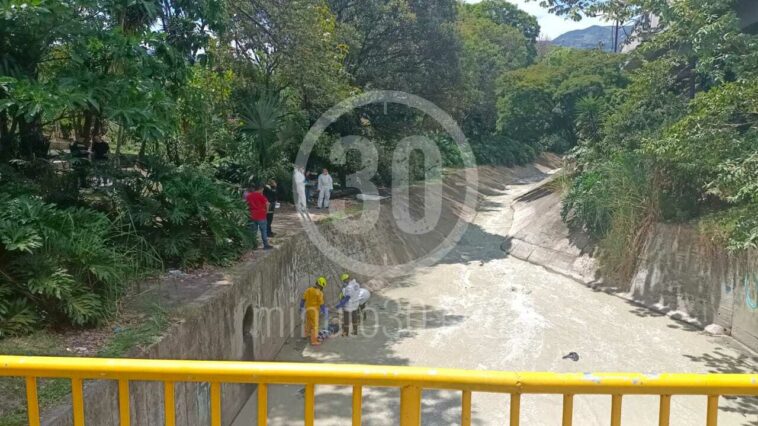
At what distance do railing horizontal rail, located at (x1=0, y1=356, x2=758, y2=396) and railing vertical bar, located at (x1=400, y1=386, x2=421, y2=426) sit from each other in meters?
0.04

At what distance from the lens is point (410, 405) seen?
2373 mm

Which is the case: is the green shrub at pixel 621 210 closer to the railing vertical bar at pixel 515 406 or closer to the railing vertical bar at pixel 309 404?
the railing vertical bar at pixel 515 406

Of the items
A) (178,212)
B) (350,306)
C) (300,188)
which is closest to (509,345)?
(350,306)

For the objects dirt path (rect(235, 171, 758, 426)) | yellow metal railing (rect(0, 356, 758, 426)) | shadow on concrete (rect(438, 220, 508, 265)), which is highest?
yellow metal railing (rect(0, 356, 758, 426))

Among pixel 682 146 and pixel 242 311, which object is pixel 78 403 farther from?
pixel 682 146

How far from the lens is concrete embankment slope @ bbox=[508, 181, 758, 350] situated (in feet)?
38.6

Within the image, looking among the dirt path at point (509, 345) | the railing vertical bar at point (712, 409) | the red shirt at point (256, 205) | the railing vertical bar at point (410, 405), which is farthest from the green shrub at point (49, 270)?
the railing vertical bar at point (712, 409)

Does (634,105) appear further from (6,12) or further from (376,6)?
(6,12)

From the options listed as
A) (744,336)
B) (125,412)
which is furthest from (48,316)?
(744,336)

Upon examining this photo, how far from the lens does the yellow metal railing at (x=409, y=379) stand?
2.29 meters

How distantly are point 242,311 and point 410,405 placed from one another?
7080mm

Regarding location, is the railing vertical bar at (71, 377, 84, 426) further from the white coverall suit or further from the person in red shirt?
the white coverall suit

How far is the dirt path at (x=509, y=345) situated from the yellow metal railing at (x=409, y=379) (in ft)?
20.0

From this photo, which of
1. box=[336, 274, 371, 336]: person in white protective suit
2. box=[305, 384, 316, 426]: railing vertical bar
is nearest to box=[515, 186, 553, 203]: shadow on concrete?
box=[336, 274, 371, 336]: person in white protective suit
